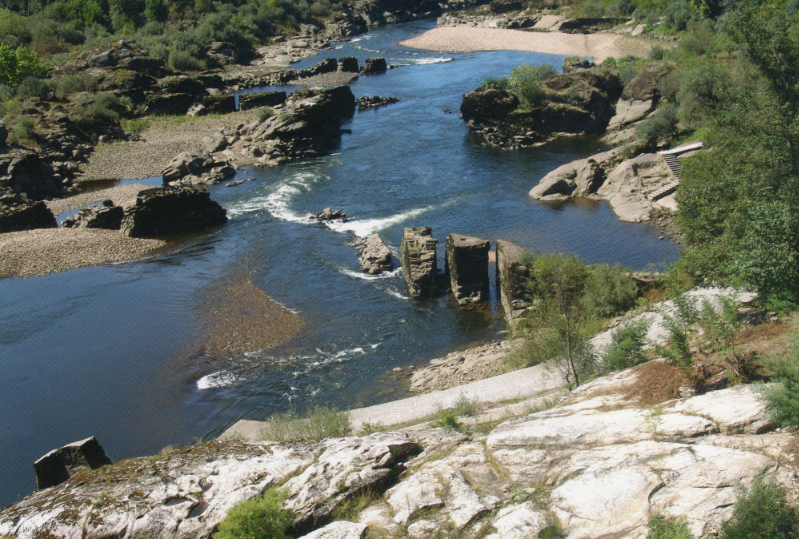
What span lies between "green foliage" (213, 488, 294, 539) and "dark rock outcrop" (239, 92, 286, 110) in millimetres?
63904

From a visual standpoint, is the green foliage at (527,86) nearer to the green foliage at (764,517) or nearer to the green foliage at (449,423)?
the green foliage at (449,423)

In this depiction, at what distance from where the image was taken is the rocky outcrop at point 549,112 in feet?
190

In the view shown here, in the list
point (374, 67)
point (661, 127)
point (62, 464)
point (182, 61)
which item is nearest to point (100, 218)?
point (62, 464)

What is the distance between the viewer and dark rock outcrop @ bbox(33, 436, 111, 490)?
59.1ft

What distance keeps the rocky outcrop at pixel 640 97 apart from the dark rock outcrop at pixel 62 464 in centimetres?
5163

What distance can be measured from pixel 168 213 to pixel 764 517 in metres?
40.6

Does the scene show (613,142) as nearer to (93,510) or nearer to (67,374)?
(67,374)

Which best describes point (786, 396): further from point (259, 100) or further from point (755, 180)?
point (259, 100)

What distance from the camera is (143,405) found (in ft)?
80.4

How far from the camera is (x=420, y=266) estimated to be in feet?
107

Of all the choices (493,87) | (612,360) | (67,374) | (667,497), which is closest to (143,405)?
(67,374)

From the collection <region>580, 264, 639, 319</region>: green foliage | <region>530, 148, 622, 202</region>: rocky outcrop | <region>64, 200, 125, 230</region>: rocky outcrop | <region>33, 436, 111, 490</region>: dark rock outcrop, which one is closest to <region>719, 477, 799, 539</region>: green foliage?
<region>580, 264, 639, 319</region>: green foliage

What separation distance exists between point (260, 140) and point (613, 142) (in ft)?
106

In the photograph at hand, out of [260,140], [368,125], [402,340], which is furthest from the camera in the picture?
[368,125]
